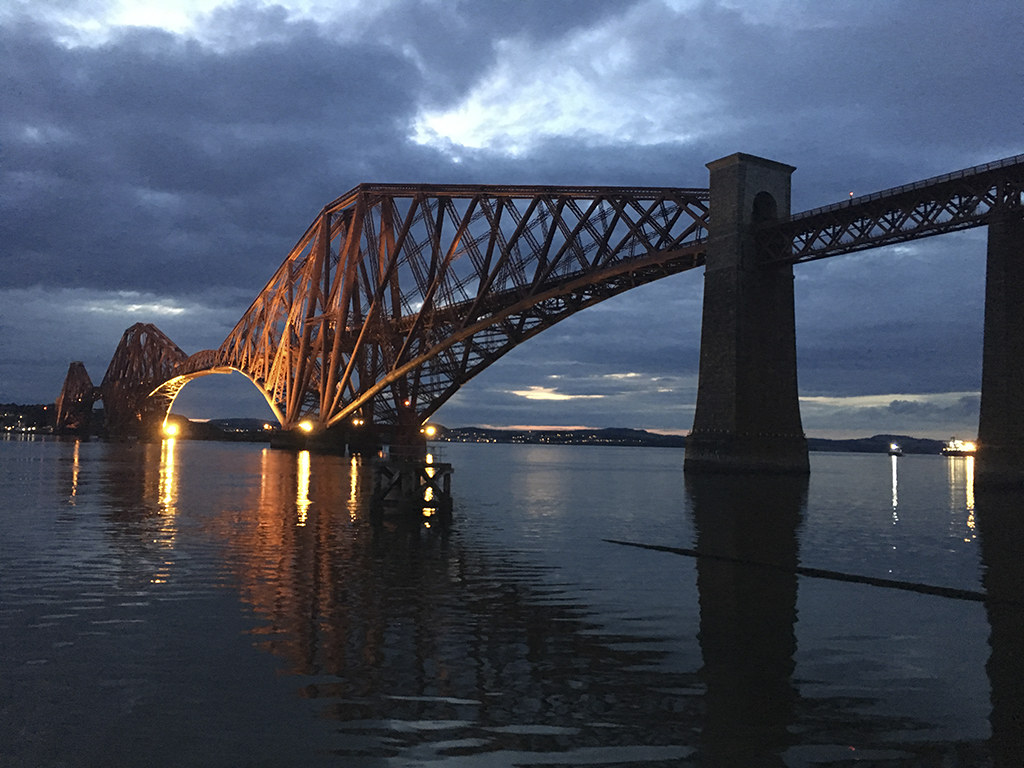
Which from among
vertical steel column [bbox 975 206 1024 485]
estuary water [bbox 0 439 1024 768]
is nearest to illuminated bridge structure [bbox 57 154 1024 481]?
vertical steel column [bbox 975 206 1024 485]

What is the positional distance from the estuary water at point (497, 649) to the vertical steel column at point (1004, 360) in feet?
52.9

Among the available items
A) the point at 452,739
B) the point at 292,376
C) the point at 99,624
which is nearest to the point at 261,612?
the point at 99,624

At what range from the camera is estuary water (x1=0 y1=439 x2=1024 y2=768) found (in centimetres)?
795

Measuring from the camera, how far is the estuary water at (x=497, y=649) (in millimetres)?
7945

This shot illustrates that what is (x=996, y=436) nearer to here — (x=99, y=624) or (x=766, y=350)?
(x=766, y=350)

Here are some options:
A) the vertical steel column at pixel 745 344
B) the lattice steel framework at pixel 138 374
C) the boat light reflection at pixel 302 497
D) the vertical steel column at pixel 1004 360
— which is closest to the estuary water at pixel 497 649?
the boat light reflection at pixel 302 497

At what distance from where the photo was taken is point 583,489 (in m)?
54.4

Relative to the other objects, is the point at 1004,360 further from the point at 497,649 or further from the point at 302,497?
the point at 497,649

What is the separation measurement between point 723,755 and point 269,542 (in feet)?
56.6

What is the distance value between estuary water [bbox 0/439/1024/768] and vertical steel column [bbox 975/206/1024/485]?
1611 centimetres

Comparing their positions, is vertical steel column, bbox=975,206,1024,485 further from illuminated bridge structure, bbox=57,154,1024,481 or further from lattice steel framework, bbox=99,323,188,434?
lattice steel framework, bbox=99,323,188,434

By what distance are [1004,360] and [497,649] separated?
35.1m

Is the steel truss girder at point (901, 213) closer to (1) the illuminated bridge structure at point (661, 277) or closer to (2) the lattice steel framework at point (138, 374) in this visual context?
(1) the illuminated bridge structure at point (661, 277)

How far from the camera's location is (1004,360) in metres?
38.0
